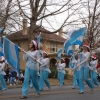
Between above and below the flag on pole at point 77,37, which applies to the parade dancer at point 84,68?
below

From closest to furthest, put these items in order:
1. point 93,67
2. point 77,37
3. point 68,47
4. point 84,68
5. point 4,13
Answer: point 84,68 → point 77,37 → point 68,47 → point 93,67 → point 4,13

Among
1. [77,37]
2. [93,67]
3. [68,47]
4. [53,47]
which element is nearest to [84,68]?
[77,37]

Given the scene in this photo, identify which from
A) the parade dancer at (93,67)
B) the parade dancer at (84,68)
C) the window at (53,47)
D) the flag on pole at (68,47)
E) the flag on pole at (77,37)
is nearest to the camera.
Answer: the parade dancer at (84,68)

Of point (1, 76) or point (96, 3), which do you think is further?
point (96, 3)

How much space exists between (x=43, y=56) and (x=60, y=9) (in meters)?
10.0

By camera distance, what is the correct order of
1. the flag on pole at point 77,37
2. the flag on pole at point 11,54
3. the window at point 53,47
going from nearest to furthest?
the flag on pole at point 11,54, the flag on pole at point 77,37, the window at point 53,47

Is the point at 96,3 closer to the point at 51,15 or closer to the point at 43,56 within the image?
the point at 51,15

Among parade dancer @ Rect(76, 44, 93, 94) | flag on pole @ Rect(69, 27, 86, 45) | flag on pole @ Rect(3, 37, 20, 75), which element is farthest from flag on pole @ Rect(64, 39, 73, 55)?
flag on pole @ Rect(3, 37, 20, 75)

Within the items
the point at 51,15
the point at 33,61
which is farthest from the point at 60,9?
the point at 33,61

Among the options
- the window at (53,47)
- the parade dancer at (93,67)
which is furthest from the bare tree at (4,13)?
the window at (53,47)

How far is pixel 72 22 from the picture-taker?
22.7 m

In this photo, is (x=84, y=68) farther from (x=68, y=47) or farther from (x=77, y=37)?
(x=68, y=47)

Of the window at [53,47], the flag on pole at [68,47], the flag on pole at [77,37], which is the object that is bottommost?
the flag on pole at [68,47]

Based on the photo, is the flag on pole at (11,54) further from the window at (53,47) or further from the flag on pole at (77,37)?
the window at (53,47)
